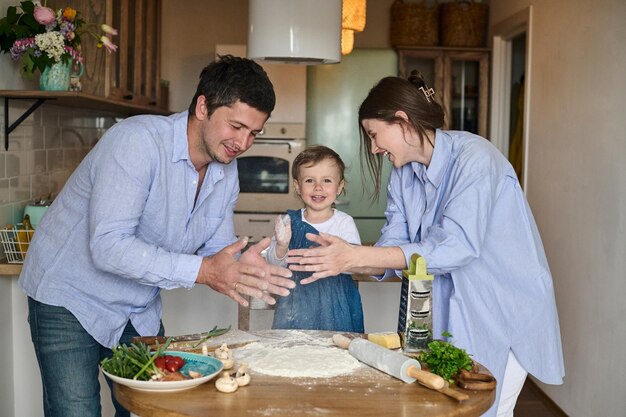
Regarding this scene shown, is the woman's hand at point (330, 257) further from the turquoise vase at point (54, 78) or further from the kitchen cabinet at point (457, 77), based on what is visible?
the kitchen cabinet at point (457, 77)

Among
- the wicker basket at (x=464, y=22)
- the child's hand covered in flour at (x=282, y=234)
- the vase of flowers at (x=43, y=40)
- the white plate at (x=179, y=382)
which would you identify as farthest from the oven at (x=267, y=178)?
the white plate at (x=179, y=382)

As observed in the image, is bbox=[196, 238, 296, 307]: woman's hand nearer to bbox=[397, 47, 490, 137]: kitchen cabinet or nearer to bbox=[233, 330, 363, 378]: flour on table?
bbox=[233, 330, 363, 378]: flour on table

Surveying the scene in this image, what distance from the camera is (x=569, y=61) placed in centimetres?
408

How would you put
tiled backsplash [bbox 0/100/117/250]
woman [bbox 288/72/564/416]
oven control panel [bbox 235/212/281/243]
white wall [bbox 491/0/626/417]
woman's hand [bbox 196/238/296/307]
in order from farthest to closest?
oven control panel [bbox 235/212/281/243], white wall [bbox 491/0/626/417], tiled backsplash [bbox 0/100/117/250], woman [bbox 288/72/564/416], woman's hand [bbox 196/238/296/307]

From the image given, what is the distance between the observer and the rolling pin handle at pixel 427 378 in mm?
1676

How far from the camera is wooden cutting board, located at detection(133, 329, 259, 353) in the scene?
6.44 ft

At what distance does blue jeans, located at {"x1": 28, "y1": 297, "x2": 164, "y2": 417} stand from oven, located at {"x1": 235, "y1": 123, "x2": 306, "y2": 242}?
3.44 metres

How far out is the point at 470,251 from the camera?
2059 millimetres

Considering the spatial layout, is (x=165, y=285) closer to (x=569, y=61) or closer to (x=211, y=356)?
(x=211, y=356)

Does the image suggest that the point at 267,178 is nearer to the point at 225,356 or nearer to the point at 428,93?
the point at 428,93

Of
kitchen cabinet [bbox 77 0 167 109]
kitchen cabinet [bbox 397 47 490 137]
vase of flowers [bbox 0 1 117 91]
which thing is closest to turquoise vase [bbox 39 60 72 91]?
vase of flowers [bbox 0 1 117 91]

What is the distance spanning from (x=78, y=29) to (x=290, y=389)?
2168 millimetres

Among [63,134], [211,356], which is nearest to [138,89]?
[63,134]

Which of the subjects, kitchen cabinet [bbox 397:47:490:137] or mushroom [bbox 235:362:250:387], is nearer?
mushroom [bbox 235:362:250:387]
